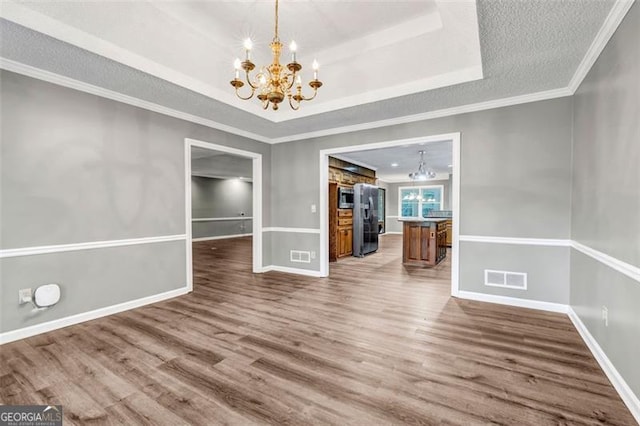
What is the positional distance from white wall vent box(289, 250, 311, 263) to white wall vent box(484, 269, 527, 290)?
2.87 m

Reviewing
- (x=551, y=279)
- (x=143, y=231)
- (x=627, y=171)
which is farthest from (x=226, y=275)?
(x=627, y=171)

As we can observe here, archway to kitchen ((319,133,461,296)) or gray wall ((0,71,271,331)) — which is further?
archway to kitchen ((319,133,461,296))

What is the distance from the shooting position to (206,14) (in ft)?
9.39

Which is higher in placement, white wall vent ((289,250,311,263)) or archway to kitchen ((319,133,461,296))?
archway to kitchen ((319,133,461,296))

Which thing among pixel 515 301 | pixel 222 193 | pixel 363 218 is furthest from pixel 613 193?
pixel 222 193

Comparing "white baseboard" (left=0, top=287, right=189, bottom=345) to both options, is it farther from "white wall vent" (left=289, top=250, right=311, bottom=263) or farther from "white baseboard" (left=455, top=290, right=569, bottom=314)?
"white baseboard" (left=455, top=290, right=569, bottom=314)

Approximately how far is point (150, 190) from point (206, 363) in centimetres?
247

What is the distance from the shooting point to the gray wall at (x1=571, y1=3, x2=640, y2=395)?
171cm

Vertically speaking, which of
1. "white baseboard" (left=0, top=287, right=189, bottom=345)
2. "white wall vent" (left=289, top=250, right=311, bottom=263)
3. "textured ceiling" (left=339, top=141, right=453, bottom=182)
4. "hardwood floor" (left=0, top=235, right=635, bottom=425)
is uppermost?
"textured ceiling" (left=339, top=141, right=453, bottom=182)

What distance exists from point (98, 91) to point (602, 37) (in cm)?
482

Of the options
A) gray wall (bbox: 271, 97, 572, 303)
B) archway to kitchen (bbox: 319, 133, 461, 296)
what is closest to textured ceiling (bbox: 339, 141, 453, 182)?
archway to kitchen (bbox: 319, 133, 461, 296)

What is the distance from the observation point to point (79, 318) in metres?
3.08

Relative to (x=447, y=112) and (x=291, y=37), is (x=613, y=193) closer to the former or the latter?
(x=447, y=112)

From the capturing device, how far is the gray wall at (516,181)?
3.32 m
